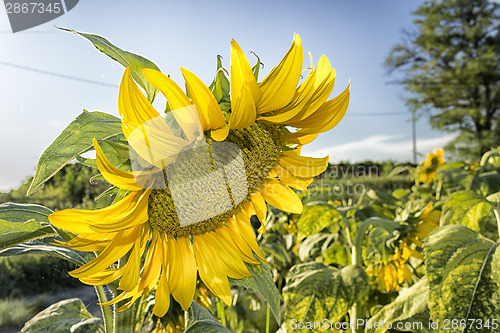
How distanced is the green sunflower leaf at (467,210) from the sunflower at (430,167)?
5.40ft

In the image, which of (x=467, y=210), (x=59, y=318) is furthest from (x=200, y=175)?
(x=467, y=210)

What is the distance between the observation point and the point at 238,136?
0.29 metres

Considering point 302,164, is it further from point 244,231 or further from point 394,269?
point 394,269

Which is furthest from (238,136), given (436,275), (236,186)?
(436,275)

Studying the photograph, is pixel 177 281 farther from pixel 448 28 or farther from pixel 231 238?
pixel 448 28

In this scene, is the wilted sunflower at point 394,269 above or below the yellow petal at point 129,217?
below

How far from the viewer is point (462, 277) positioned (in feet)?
1.65

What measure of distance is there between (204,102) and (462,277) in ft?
1.40

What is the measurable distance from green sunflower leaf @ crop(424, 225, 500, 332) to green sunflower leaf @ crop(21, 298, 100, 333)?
41 centimetres

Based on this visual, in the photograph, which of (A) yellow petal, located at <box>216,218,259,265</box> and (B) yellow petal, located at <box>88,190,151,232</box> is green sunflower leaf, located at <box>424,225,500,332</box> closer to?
(A) yellow petal, located at <box>216,218,259,265</box>

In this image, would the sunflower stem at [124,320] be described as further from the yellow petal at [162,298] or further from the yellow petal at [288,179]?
the yellow petal at [288,179]

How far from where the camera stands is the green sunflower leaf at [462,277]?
472mm

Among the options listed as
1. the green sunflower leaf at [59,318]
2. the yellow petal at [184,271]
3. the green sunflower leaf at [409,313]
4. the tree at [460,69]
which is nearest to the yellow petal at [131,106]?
the yellow petal at [184,271]

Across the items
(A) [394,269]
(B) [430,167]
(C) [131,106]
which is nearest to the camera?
(C) [131,106]
